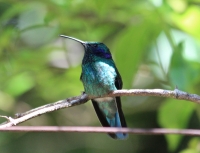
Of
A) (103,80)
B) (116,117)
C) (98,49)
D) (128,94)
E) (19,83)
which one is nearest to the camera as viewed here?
(128,94)

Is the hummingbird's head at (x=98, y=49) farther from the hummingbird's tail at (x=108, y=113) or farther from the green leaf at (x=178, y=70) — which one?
the green leaf at (x=178, y=70)

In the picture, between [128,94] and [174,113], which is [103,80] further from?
[128,94]

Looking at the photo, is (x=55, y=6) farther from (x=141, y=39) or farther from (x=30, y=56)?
(x=141, y=39)

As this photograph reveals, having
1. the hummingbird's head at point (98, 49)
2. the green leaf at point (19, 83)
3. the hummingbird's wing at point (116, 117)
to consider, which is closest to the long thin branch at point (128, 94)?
the hummingbird's wing at point (116, 117)

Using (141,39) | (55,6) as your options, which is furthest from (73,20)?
(141,39)

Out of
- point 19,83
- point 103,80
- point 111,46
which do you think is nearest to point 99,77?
point 103,80

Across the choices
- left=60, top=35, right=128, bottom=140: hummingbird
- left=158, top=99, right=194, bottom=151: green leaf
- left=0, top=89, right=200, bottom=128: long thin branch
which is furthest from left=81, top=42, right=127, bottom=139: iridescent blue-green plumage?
left=0, top=89, right=200, bottom=128: long thin branch

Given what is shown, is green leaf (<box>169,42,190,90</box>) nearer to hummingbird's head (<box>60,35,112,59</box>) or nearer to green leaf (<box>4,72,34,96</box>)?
hummingbird's head (<box>60,35,112,59</box>)
